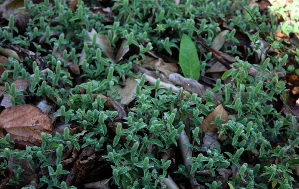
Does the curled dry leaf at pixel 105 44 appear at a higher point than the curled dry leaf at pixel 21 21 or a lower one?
lower

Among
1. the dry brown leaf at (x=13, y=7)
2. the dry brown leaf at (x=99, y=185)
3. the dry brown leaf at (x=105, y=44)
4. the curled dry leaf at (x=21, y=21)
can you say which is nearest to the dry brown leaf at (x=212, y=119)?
the dry brown leaf at (x=99, y=185)

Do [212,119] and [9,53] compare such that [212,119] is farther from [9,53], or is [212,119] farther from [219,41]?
[9,53]

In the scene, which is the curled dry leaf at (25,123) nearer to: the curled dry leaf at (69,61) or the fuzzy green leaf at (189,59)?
the curled dry leaf at (69,61)

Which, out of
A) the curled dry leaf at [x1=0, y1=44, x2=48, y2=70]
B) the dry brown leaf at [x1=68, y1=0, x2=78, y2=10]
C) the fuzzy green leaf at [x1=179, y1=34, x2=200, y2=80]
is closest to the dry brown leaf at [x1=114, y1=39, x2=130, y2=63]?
the fuzzy green leaf at [x1=179, y1=34, x2=200, y2=80]

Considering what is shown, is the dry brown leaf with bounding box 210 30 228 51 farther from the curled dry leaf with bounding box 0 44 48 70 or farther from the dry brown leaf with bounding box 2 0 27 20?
the dry brown leaf with bounding box 2 0 27 20

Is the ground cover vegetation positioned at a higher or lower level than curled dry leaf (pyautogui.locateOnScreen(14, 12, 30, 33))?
lower

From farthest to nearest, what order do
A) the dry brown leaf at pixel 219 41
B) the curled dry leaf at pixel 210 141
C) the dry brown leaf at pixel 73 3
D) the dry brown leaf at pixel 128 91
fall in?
the dry brown leaf at pixel 73 3, the dry brown leaf at pixel 219 41, the dry brown leaf at pixel 128 91, the curled dry leaf at pixel 210 141

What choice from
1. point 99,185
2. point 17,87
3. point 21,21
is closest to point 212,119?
point 99,185
